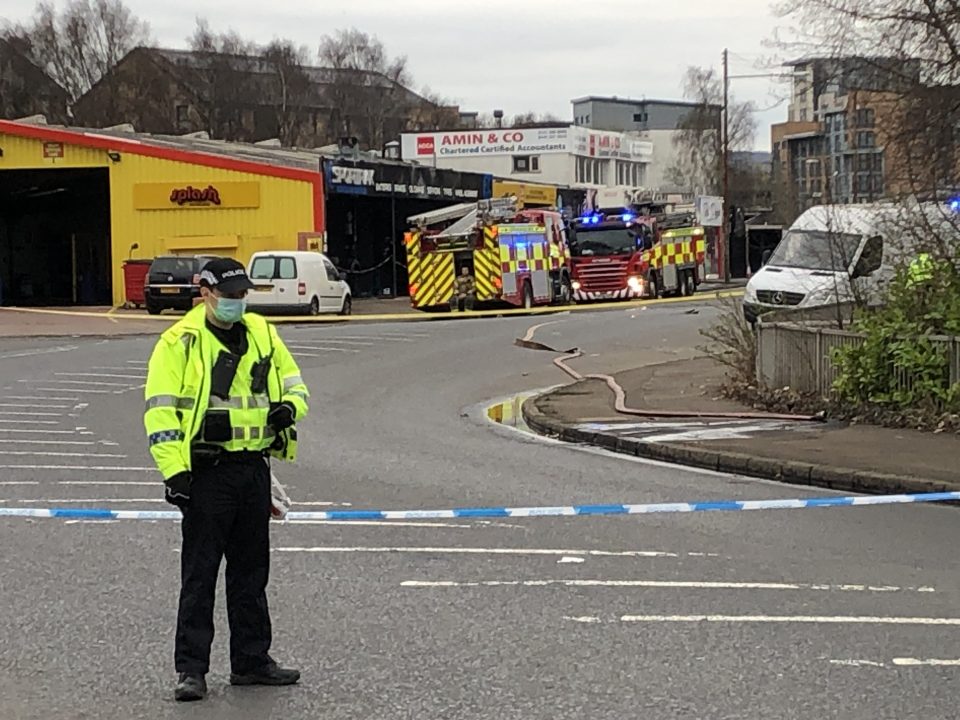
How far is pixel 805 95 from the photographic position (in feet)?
59.7

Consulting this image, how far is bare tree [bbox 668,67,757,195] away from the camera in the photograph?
8806 cm

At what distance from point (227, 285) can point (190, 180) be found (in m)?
37.3

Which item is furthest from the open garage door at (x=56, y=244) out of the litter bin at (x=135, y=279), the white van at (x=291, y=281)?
the white van at (x=291, y=281)

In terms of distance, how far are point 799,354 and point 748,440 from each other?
2.83 metres

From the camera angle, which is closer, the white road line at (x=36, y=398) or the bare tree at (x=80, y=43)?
the white road line at (x=36, y=398)

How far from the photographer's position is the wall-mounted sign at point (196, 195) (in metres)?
41.9

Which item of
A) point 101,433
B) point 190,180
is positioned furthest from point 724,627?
point 190,180

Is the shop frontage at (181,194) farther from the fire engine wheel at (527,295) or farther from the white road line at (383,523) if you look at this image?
the white road line at (383,523)

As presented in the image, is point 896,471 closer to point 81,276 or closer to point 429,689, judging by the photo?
point 429,689

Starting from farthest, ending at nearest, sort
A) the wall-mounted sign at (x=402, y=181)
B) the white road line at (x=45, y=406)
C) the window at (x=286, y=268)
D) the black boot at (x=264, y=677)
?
1. the wall-mounted sign at (x=402, y=181)
2. the window at (x=286, y=268)
3. the white road line at (x=45, y=406)
4. the black boot at (x=264, y=677)

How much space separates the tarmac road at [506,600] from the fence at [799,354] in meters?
3.47

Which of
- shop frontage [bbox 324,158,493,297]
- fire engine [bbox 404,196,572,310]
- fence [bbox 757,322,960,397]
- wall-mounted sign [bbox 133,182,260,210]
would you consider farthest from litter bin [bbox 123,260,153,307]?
fence [bbox 757,322,960,397]

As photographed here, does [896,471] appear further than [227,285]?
Yes

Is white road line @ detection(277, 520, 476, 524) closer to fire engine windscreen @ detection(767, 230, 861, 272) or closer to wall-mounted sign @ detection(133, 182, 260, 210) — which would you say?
fire engine windscreen @ detection(767, 230, 861, 272)
